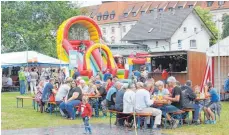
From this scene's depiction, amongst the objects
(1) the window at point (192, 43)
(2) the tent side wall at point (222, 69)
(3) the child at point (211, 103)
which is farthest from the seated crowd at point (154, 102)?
(1) the window at point (192, 43)

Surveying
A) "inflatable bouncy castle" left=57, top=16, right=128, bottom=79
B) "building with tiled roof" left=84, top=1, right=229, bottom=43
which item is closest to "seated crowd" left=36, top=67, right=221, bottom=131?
"inflatable bouncy castle" left=57, top=16, right=128, bottom=79

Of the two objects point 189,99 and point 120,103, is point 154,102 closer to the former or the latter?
point 120,103

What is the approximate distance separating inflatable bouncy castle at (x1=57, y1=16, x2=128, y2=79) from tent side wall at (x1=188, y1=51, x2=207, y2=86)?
4.50m

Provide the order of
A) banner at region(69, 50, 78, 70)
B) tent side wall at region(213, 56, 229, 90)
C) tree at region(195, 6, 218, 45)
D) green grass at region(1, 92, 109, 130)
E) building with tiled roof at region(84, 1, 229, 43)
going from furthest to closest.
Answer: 1. building with tiled roof at region(84, 1, 229, 43)
2. tree at region(195, 6, 218, 45)
3. banner at region(69, 50, 78, 70)
4. tent side wall at region(213, 56, 229, 90)
5. green grass at region(1, 92, 109, 130)

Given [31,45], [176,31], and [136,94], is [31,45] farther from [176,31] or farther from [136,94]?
[136,94]

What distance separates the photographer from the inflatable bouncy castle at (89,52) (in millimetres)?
28562

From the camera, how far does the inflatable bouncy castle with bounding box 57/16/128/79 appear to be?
2856 cm

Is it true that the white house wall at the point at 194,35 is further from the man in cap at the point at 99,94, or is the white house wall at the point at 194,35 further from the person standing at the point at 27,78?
the man in cap at the point at 99,94

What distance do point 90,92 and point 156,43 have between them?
41944 millimetres

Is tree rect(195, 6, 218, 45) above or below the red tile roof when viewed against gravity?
below

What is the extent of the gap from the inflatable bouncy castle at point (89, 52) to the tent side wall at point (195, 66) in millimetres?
4495

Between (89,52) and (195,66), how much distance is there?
6.43 meters

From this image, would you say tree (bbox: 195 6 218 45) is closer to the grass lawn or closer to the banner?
the banner

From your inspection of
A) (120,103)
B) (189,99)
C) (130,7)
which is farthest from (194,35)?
(120,103)
